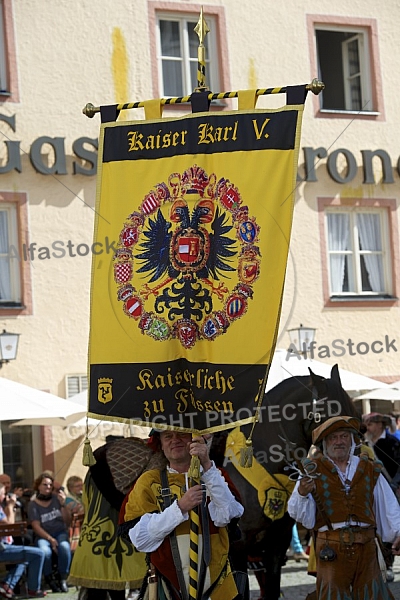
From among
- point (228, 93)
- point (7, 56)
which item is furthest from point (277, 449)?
point (7, 56)

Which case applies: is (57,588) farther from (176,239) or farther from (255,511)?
(176,239)

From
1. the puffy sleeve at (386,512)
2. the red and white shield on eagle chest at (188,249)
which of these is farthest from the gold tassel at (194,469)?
the puffy sleeve at (386,512)

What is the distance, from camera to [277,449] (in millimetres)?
9086

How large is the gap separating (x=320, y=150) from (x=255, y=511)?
10.7 m

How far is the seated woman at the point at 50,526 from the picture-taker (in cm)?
1312

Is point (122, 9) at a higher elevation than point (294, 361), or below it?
higher

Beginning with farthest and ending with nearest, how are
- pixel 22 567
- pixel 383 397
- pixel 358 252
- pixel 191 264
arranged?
pixel 358 252 → pixel 383 397 → pixel 22 567 → pixel 191 264

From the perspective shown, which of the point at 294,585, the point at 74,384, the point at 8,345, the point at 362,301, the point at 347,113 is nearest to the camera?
the point at 294,585

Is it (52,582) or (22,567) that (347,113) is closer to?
(52,582)

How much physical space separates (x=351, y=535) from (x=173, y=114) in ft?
38.0

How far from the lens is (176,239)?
6379 millimetres

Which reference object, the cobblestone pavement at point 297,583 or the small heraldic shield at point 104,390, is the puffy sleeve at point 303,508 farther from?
the cobblestone pavement at point 297,583

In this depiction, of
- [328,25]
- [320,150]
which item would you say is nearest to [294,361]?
[320,150]

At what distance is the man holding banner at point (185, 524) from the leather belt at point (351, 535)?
4.82 ft
